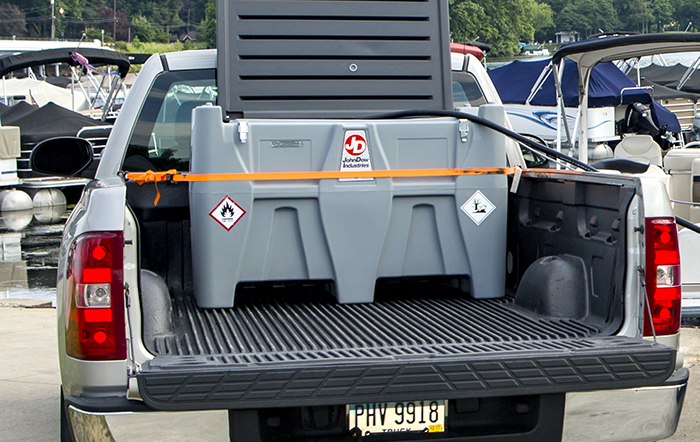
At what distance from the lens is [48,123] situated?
17469 mm

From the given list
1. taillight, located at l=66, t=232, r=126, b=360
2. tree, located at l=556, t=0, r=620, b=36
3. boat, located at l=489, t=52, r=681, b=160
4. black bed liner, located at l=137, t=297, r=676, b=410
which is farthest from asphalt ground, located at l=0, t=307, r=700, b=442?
tree, located at l=556, t=0, r=620, b=36

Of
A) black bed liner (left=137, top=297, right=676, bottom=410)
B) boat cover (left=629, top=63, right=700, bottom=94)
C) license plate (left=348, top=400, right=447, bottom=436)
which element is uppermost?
boat cover (left=629, top=63, right=700, bottom=94)

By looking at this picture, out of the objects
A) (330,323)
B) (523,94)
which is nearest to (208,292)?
(330,323)

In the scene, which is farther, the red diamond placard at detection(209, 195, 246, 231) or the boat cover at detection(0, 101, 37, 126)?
the boat cover at detection(0, 101, 37, 126)

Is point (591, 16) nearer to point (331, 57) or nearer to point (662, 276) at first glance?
point (331, 57)

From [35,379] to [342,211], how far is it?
2.86 metres

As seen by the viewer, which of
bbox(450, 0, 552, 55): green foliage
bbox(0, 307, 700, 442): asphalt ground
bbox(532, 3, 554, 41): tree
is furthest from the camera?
bbox(532, 3, 554, 41): tree

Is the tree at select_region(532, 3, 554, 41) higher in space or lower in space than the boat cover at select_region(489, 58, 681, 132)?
higher

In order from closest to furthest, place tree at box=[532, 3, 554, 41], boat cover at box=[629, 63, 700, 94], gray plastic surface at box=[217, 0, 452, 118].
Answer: gray plastic surface at box=[217, 0, 452, 118], boat cover at box=[629, 63, 700, 94], tree at box=[532, 3, 554, 41]

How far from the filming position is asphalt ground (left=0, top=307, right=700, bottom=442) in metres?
4.46

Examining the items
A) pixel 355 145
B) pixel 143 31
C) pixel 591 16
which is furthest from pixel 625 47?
pixel 143 31

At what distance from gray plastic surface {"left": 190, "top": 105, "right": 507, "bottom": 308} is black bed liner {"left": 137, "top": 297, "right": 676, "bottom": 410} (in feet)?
0.94

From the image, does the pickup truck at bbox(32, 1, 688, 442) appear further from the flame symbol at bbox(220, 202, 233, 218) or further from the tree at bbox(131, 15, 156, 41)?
the tree at bbox(131, 15, 156, 41)

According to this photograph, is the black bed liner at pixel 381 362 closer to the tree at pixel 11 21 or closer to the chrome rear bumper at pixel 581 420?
the chrome rear bumper at pixel 581 420
